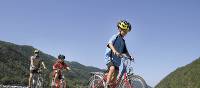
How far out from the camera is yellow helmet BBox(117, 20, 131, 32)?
11.0 metres

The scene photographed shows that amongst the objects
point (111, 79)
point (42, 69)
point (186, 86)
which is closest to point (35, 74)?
point (42, 69)

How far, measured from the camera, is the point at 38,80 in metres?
23.3

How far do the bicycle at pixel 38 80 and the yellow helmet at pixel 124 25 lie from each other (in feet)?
40.2

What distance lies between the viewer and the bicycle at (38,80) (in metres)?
22.8

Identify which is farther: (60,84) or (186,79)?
(186,79)

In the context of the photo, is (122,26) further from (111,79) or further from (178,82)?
(178,82)

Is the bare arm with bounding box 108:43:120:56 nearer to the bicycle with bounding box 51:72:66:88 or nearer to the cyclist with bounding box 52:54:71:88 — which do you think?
the cyclist with bounding box 52:54:71:88

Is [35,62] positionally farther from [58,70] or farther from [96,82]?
[96,82]

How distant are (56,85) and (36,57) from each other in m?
1.56

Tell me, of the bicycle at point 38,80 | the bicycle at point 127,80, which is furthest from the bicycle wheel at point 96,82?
the bicycle at point 38,80

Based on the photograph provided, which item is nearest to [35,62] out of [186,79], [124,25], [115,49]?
[115,49]

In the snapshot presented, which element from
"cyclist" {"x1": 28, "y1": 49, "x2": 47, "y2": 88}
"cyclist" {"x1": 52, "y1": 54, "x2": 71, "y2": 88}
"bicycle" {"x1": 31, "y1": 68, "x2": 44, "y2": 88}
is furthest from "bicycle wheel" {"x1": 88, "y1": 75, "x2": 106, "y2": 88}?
"bicycle" {"x1": 31, "y1": 68, "x2": 44, "y2": 88}

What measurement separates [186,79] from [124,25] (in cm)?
2710

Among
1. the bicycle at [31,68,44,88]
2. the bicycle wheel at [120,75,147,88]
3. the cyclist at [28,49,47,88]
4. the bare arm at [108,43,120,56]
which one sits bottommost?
the bicycle wheel at [120,75,147,88]
